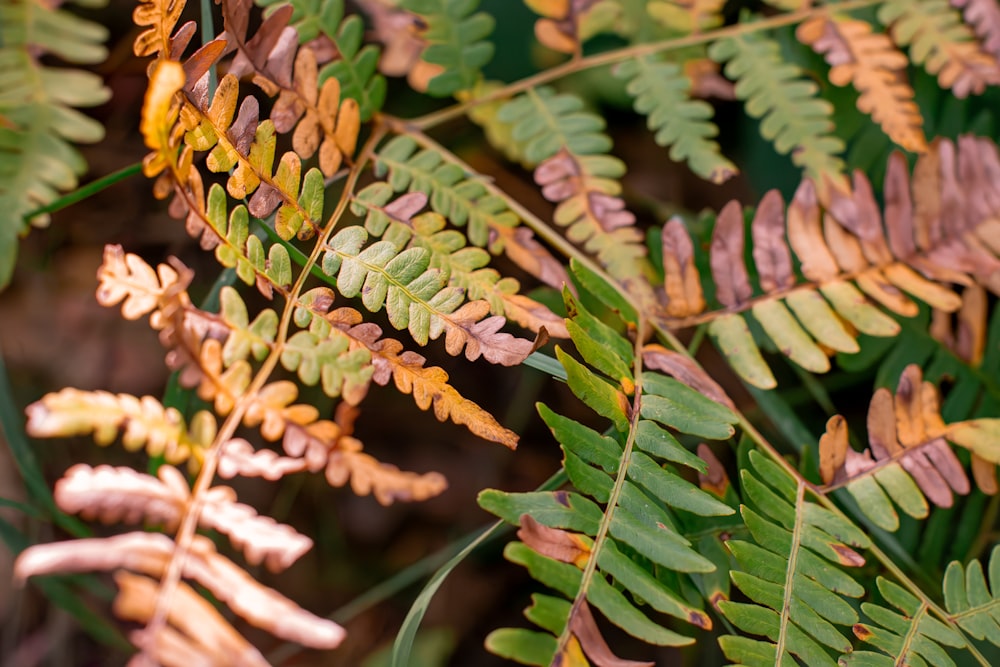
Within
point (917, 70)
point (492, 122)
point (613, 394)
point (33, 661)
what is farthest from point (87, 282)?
point (917, 70)

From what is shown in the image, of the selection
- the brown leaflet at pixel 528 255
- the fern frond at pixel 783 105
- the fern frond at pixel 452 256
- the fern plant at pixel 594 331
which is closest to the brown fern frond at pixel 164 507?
the fern plant at pixel 594 331

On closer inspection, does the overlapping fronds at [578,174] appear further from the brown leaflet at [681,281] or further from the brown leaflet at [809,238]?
the brown leaflet at [809,238]

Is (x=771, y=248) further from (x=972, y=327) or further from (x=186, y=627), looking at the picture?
(x=186, y=627)

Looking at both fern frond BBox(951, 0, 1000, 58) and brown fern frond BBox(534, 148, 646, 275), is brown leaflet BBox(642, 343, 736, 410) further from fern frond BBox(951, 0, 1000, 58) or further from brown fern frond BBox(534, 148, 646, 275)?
fern frond BBox(951, 0, 1000, 58)

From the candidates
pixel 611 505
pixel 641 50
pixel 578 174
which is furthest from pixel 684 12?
pixel 611 505

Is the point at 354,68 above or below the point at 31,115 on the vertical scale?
above

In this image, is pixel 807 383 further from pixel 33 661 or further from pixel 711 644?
pixel 33 661

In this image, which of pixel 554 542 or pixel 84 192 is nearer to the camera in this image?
pixel 554 542
